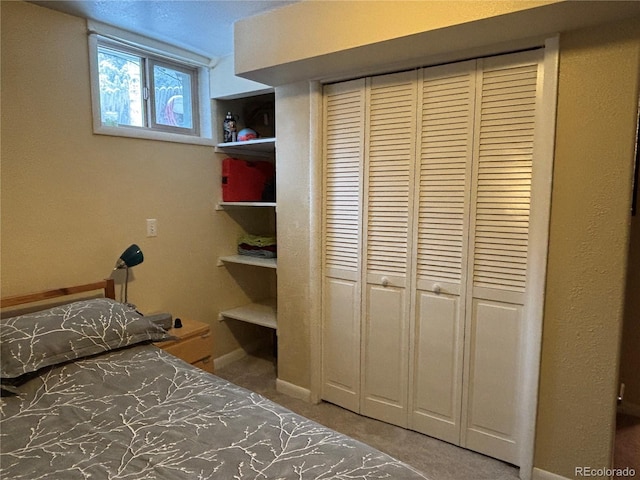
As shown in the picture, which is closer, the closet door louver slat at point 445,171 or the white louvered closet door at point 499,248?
the white louvered closet door at point 499,248

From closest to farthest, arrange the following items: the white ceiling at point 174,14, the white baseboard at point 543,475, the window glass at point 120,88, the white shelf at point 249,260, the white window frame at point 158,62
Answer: the white baseboard at point 543,475
the white ceiling at point 174,14
the white window frame at point 158,62
the window glass at point 120,88
the white shelf at point 249,260

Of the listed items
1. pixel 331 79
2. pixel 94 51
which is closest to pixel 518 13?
pixel 331 79

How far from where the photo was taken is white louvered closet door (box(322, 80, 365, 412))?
2430mm

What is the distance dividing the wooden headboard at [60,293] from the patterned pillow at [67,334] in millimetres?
183

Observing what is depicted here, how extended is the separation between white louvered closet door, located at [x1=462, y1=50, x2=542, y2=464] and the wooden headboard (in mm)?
2000

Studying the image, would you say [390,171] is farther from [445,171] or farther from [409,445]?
[409,445]

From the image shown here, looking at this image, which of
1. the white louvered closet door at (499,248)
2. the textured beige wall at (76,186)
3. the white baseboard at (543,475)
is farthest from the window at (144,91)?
the white baseboard at (543,475)

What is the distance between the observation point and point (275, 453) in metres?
1.24

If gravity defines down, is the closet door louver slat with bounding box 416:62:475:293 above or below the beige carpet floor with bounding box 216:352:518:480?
above

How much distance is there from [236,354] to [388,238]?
1765mm

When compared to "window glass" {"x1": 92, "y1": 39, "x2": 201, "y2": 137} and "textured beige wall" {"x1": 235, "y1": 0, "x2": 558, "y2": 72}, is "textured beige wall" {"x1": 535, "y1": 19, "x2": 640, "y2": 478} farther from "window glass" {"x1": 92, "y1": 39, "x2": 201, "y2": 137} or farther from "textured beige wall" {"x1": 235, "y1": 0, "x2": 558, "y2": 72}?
"window glass" {"x1": 92, "y1": 39, "x2": 201, "y2": 137}

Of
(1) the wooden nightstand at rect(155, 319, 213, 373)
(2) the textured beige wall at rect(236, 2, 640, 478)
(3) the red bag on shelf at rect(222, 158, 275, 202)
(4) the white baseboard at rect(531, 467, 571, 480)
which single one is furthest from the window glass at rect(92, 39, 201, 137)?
(4) the white baseboard at rect(531, 467, 571, 480)

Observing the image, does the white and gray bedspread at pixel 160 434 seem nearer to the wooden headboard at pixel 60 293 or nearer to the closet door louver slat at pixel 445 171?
the wooden headboard at pixel 60 293

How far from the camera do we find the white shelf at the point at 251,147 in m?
2.94
